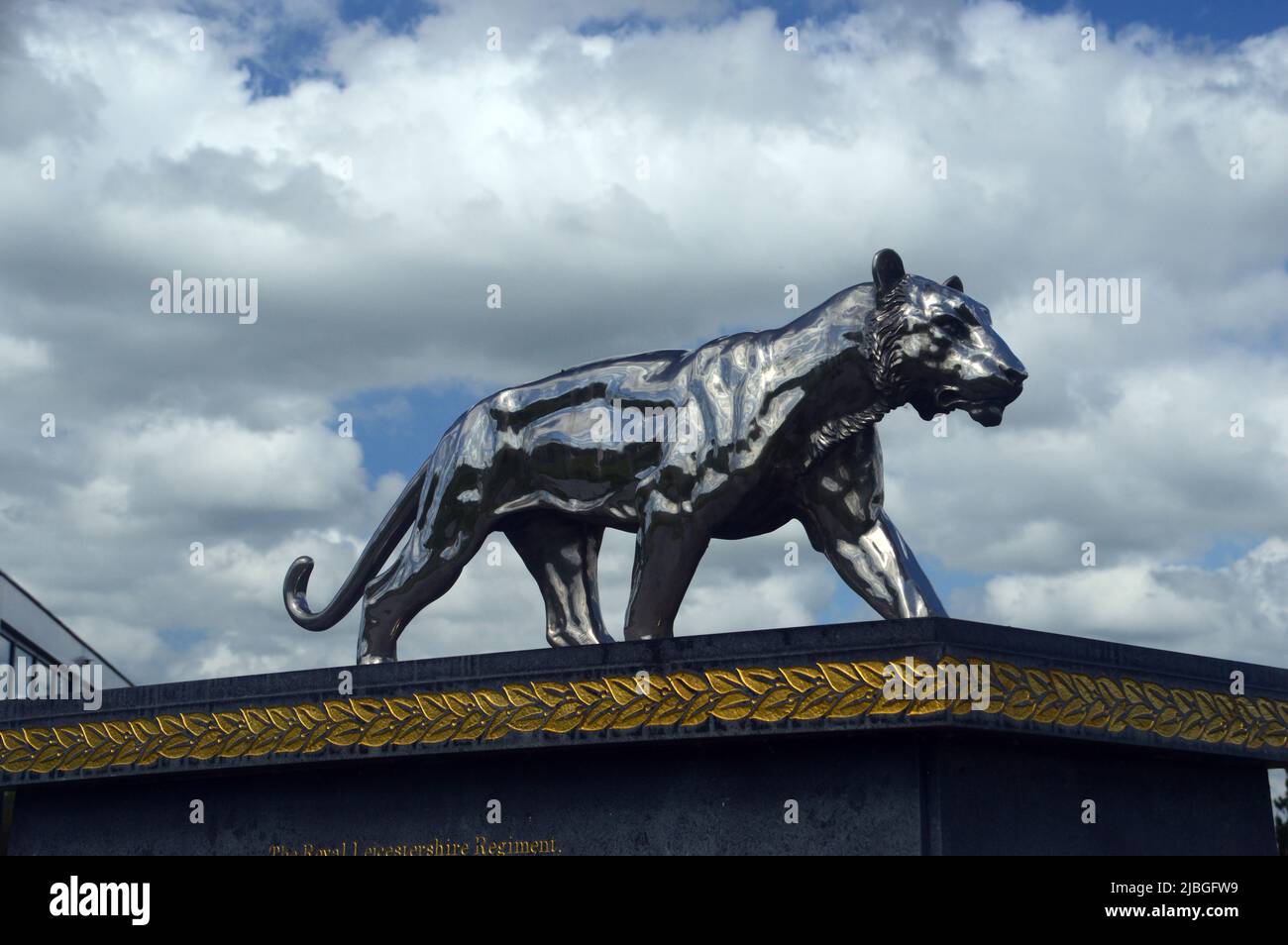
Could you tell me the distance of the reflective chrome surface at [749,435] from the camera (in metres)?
12.2

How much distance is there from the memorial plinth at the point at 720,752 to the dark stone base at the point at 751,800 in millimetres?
15

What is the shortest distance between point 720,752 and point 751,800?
1.30 feet

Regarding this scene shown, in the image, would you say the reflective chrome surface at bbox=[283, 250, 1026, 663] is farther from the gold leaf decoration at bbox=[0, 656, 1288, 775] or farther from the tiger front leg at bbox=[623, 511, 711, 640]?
the gold leaf decoration at bbox=[0, 656, 1288, 775]

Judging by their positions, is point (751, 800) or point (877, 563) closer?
point (751, 800)

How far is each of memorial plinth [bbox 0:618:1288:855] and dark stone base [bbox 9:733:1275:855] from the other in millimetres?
15

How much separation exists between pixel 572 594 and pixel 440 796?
85.3 inches

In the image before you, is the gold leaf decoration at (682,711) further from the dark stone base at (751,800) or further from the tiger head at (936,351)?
the tiger head at (936,351)

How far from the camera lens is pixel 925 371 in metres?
12.1

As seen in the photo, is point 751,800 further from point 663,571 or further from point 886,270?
point 886,270

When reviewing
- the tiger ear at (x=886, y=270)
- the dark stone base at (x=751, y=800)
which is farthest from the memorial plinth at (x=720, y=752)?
the tiger ear at (x=886, y=270)

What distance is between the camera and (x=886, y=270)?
12398 mm

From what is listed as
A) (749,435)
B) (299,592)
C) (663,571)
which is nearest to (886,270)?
(749,435)
